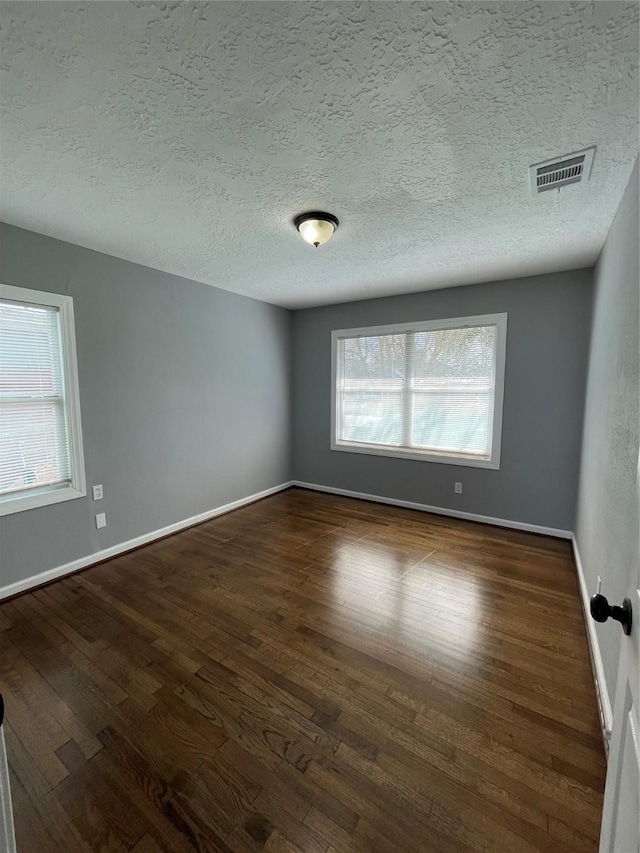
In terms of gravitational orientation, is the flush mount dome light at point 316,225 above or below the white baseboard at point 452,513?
above

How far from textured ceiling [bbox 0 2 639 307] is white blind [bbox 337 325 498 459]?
1389mm

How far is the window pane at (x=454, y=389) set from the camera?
3.73m

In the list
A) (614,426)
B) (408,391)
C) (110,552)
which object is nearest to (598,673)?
(614,426)

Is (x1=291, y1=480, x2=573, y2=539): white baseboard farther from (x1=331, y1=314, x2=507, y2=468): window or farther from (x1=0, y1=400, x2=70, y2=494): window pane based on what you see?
(x1=0, y1=400, x2=70, y2=494): window pane

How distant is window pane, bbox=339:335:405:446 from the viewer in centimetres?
431

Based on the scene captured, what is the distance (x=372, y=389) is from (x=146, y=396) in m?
2.60

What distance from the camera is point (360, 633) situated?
211 cm

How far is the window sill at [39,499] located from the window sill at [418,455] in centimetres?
296

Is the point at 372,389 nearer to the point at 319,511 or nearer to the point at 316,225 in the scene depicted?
the point at 319,511

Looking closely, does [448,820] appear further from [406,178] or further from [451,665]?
[406,178]

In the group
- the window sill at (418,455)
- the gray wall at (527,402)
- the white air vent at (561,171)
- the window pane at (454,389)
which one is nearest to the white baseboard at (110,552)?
the window sill at (418,455)

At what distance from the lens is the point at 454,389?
3912mm

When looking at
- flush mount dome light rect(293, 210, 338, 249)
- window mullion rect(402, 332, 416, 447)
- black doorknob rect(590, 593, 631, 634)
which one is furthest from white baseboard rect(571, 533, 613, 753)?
flush mount dome light rect(293, 210, 338, 249)

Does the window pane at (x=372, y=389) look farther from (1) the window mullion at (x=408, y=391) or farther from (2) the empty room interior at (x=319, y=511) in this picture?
(2) the empty room interior at (x=319, y=511)
